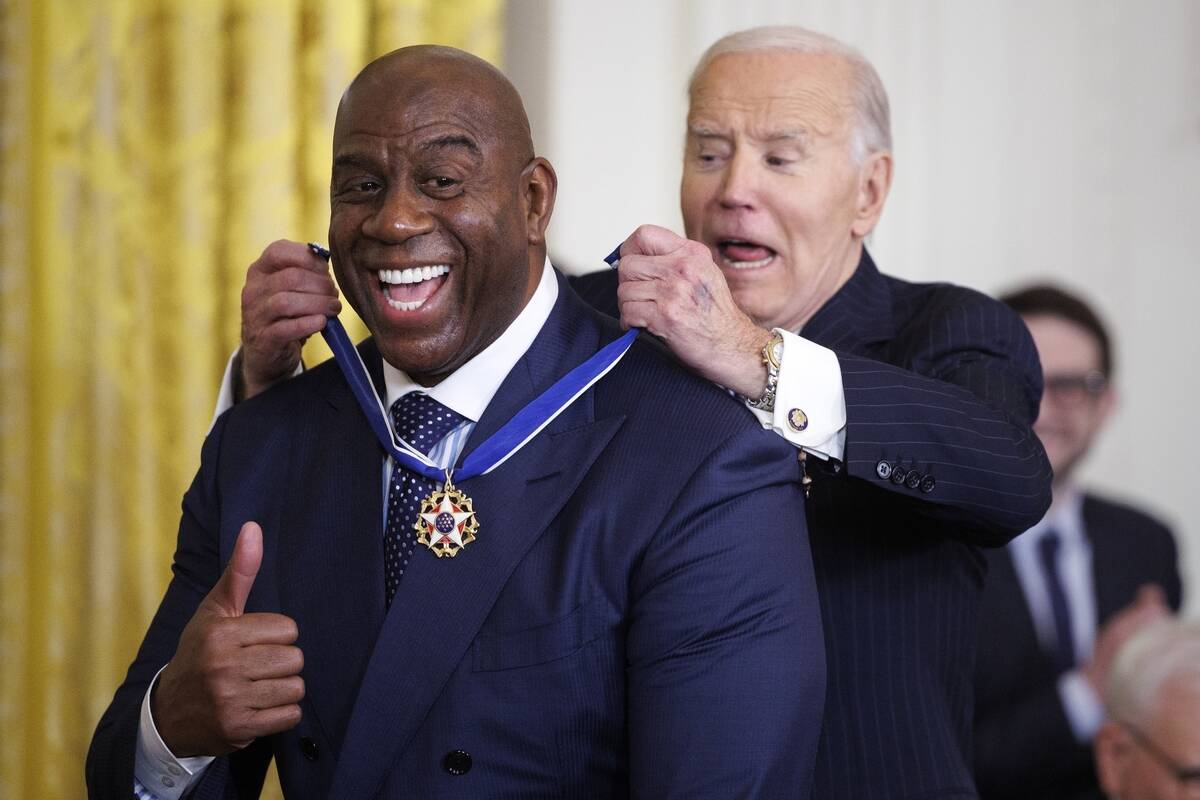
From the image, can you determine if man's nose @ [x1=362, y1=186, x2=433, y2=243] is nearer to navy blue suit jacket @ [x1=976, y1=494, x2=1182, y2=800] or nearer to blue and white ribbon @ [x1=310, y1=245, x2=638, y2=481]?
blue and white ribbon @ [x1=310, y1=245, x2=638, y2=481]

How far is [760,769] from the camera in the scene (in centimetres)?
151

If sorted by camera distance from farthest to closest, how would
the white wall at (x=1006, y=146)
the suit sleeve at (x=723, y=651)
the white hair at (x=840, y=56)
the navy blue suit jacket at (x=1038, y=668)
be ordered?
the white wall at (x=1006, y=146) → the navy blue suit jacket at (x=1038, y=668) → the white hair at (x=840, y=56) → the suit sleeve at (x=723, y=651)

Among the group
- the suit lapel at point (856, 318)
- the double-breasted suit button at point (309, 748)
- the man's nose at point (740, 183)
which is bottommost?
the double-breasted suit button at point (309, 748)

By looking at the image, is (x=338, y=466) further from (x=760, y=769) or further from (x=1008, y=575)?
(x=1008, y=575)

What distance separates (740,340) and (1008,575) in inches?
100

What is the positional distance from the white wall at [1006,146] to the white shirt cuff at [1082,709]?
1.06m

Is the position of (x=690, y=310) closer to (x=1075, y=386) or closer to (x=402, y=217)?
(x=402, y=217)

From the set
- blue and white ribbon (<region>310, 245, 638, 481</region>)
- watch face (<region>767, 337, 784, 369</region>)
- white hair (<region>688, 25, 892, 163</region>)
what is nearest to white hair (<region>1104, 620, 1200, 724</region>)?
white hair (<region>688, 25, 892, 163</region>)

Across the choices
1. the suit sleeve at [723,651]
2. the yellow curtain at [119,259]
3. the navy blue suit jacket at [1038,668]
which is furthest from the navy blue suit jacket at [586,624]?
the navy blue suit jacket at [1038,668]

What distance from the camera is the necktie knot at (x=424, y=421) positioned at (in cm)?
172

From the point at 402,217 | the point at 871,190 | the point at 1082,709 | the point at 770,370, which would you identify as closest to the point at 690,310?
the point at 770,370

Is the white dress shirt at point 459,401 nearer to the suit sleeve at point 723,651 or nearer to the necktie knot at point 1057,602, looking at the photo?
the suit sleeve at point 723,651

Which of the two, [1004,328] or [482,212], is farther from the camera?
[1004,328]

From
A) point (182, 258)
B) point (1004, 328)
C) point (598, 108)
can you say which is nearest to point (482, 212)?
point (1004, 328)
